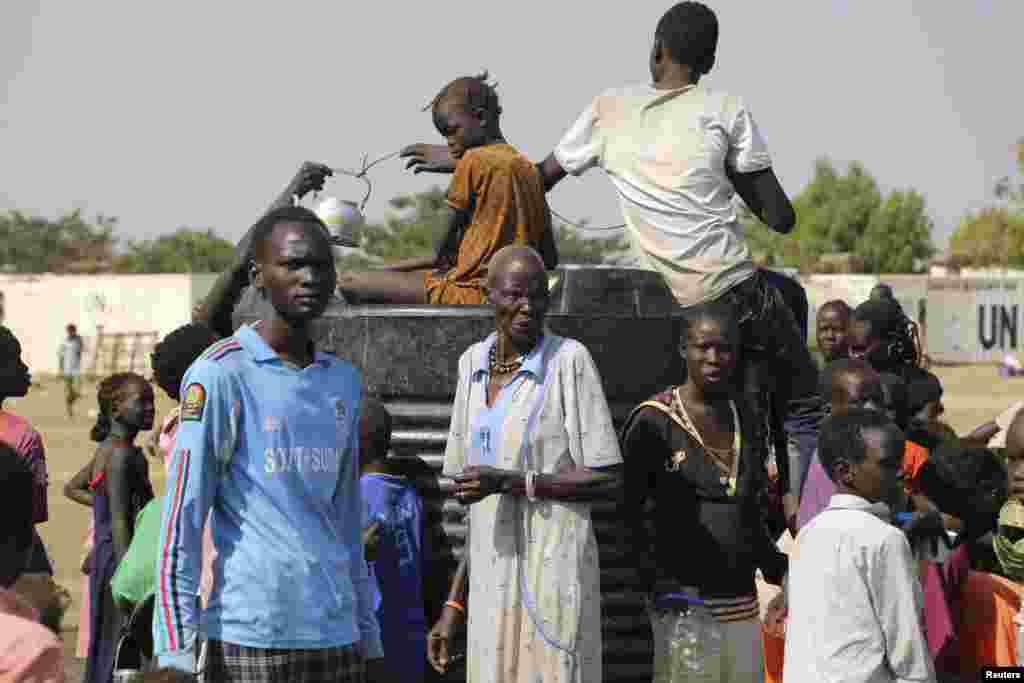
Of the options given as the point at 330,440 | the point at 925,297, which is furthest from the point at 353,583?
the point at 925,297

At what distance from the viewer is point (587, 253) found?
55.8m

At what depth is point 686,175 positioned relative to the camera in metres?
5.93

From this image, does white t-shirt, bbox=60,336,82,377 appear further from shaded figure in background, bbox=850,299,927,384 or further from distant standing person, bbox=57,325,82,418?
shaded figure in background, bbox=850,299,927,384

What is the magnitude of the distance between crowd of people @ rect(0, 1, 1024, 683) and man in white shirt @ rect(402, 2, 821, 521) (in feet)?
0.03

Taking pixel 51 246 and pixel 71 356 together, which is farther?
pixel 51 246

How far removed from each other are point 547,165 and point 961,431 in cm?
1900

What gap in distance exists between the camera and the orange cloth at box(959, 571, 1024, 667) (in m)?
6.28

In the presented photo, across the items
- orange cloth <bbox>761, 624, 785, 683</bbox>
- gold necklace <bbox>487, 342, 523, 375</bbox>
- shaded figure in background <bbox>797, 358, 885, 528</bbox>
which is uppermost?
gold necklace <bbox>487, 342, 523, 375</bbox>

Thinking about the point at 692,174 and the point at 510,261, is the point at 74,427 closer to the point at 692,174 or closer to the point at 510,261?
the point at 692,174

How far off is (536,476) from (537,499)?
79mm

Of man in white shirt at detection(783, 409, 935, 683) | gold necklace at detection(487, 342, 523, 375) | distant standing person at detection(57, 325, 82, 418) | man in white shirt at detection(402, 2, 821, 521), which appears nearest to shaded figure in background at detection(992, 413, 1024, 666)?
man in white shirt at detection(402, 2, 821, 521)

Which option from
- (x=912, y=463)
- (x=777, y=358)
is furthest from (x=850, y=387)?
(x=912, y=463)

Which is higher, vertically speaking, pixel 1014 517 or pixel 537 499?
pixel 537 499

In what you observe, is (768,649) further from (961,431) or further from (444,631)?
(961,431)
